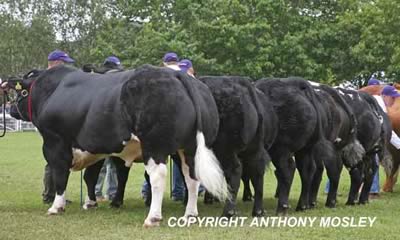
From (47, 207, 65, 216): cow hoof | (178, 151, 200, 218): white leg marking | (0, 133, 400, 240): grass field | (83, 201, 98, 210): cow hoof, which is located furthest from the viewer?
(83, 201, 98, 210): cow hoof

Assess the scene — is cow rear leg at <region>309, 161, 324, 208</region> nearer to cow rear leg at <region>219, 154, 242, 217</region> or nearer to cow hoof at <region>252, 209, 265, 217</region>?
cow hoof at <region>252, 209, 265, 217</region>

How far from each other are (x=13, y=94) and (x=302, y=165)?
175 inches

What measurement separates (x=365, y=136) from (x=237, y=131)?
3068mm

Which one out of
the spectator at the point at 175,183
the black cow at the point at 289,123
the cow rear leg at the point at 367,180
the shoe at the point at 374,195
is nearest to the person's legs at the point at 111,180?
the spectator at the point at 175,183

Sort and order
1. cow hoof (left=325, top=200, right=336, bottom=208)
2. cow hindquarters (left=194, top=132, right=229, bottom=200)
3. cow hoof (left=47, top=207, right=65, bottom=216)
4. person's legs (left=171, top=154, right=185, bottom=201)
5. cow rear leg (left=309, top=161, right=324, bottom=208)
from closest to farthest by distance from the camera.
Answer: cow hindquarters (left=194, top=132, right=229, bottom=200) → cow hoof (left=47, top=207, right=65, bottom=216) → cow rear leg (left=309, top=161, right=324, bottom=208) → cow hoof (left=325, top=200, right=336, bottom=208) → person's legs (left=171, top=154, right=185, bottom=201)

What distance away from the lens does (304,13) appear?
123 feet

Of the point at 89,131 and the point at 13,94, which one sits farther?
the point at 13,94

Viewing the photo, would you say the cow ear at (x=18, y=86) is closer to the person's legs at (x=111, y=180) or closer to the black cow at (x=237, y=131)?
the person's legs at (x=111, y=180)

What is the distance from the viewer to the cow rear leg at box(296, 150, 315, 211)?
943 cm

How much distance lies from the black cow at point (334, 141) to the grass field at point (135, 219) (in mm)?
431

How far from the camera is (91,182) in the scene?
388 inches

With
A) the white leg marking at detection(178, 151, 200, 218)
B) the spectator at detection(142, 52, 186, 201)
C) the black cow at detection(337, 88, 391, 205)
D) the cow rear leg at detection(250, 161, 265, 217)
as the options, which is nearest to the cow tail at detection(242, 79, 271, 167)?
the cow rear leg at detection(250, 161, 265, 217)

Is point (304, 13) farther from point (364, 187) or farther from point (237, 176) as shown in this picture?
point (237, 176)

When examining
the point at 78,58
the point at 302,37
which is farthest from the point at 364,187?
the point at 78,58
